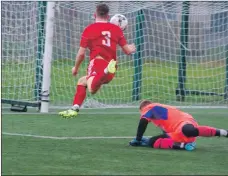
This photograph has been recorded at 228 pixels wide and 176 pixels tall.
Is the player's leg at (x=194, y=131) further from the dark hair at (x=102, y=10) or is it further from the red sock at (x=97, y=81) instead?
the dark hair at (x=102, y=10)

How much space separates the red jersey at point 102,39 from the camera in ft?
31.8

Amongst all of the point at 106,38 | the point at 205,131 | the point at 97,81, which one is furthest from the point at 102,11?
the point at 205,131

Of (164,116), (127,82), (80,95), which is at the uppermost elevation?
(127,82)

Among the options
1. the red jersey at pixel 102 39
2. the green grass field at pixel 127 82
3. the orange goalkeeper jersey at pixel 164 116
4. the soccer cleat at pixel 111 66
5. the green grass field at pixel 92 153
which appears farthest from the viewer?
the green grass field at pixel 127 82

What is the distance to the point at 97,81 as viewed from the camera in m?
9.65

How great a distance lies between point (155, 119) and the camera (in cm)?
888

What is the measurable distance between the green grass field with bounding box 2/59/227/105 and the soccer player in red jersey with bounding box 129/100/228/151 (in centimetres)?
556

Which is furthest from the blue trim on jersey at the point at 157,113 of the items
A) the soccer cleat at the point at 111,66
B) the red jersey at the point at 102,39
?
the red jersey at the point at 102,39

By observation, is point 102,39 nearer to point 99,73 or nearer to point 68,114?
point 99,73

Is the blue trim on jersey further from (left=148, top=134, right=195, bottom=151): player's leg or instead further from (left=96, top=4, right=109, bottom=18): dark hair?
(left=96, top=4, right=109, bottom=18): dark hair

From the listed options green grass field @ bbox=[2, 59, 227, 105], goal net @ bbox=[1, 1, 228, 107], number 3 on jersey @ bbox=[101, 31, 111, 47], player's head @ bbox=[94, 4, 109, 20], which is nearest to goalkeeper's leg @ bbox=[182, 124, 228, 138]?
number 3 on jersey @ bbox=[101, 31, 111, 47]

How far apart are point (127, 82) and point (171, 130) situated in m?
7.40

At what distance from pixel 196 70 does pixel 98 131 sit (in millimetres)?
6848

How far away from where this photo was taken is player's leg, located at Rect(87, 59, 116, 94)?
947 centimetres
